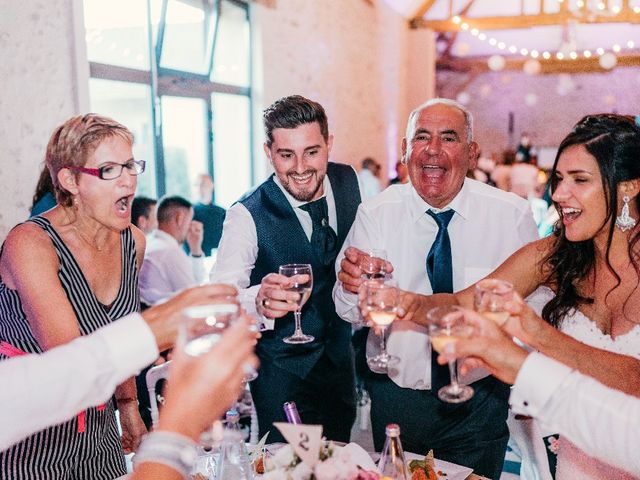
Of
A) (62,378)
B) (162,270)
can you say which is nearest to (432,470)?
(62,378)

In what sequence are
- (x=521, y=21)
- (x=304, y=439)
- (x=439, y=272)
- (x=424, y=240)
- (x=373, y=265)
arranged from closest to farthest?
(x=304, y=439), (x=373, y=265), (x=439, y=272), (x=424, y=240), (x=521, y=21)

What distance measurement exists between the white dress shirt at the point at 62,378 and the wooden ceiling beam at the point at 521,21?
34.5 feet

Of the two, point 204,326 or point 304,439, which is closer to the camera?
point 204,326

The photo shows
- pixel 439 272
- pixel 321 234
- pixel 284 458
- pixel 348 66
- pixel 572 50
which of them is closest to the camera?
pixel 284 458

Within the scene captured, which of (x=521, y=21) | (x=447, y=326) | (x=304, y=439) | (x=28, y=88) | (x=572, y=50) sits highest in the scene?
(x=521, y=21)

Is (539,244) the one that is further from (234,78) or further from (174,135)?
(234,78)

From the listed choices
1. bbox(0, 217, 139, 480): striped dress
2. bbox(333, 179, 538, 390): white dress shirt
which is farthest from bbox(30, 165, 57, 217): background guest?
bbox(333, 179, 538, 390): white dress shirt

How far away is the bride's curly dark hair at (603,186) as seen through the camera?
6.19 feet

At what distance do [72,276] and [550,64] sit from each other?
1401cm

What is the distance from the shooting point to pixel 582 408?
1214 mm

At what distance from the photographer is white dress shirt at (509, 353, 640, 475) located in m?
1.19

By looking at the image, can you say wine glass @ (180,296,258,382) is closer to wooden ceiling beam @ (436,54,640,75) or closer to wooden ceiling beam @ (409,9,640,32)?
wooden ceiling beam @ (409,9,640,32)

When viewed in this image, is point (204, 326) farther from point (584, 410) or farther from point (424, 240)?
point (424, 240)

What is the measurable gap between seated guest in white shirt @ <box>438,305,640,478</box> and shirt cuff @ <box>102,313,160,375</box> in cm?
76
